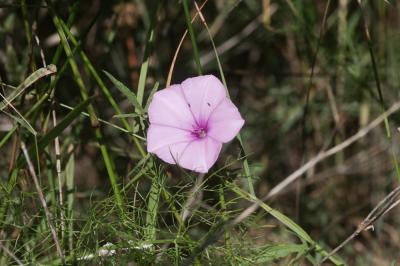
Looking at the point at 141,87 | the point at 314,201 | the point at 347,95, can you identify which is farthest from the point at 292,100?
the point at 141,87

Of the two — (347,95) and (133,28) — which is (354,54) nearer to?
(347,95)

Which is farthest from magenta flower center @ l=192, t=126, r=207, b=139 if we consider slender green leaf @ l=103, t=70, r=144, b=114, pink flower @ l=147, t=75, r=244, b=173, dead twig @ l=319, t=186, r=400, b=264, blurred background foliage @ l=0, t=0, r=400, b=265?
blurred background foliage @ l=0, t=0, r=400, b=265

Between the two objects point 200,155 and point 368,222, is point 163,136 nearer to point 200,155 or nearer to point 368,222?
point 200,155

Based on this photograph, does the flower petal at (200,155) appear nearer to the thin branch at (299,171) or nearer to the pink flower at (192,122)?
the pink flower at (192,122)

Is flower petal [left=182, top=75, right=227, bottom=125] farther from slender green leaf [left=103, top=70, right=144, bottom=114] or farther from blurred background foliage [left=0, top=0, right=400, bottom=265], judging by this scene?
blurred background foliage [left=0, top=0, right=400, bottom=265]

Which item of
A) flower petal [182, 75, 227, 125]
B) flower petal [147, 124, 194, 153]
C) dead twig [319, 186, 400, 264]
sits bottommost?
dead twig [319, 186, 400, 264]
